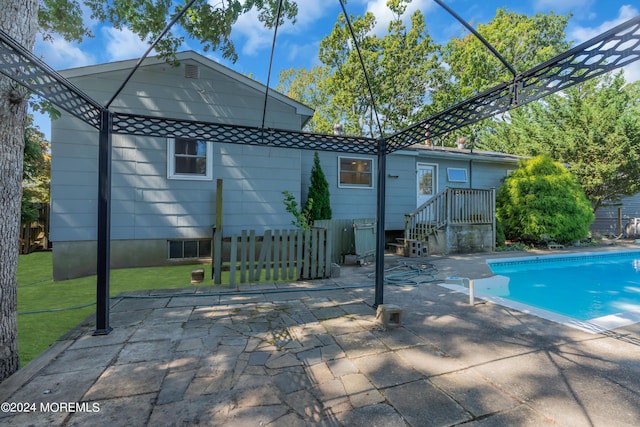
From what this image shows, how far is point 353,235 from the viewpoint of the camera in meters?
7.36

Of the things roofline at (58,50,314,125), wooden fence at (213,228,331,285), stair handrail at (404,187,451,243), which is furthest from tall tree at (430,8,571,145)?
wooden fence at (213,228,331,285)

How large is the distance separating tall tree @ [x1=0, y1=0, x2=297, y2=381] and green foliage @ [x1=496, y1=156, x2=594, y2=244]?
32.9ft

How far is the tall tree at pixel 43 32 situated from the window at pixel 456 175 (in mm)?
8325

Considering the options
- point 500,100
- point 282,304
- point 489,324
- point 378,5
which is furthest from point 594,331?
point 378,5

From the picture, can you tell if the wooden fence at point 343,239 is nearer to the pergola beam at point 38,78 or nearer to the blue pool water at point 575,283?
the blue pool water at point 575,283

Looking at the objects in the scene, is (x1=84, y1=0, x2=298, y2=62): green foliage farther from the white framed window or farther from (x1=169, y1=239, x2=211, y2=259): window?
(x1=169, y1=239, x2=211, y2=259): window

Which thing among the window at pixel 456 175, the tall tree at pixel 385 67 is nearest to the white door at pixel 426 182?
the window at pixel 456 175

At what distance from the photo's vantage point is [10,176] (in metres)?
2.39

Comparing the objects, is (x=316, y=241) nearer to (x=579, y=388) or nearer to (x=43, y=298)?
(x=579, y=388)

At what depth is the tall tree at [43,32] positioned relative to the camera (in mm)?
2350

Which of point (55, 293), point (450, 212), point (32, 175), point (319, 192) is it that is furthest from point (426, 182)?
point (32, 175)

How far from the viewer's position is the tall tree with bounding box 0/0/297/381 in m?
2.35

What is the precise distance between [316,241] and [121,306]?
3.26 metres

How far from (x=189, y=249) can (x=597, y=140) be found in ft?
57.0
